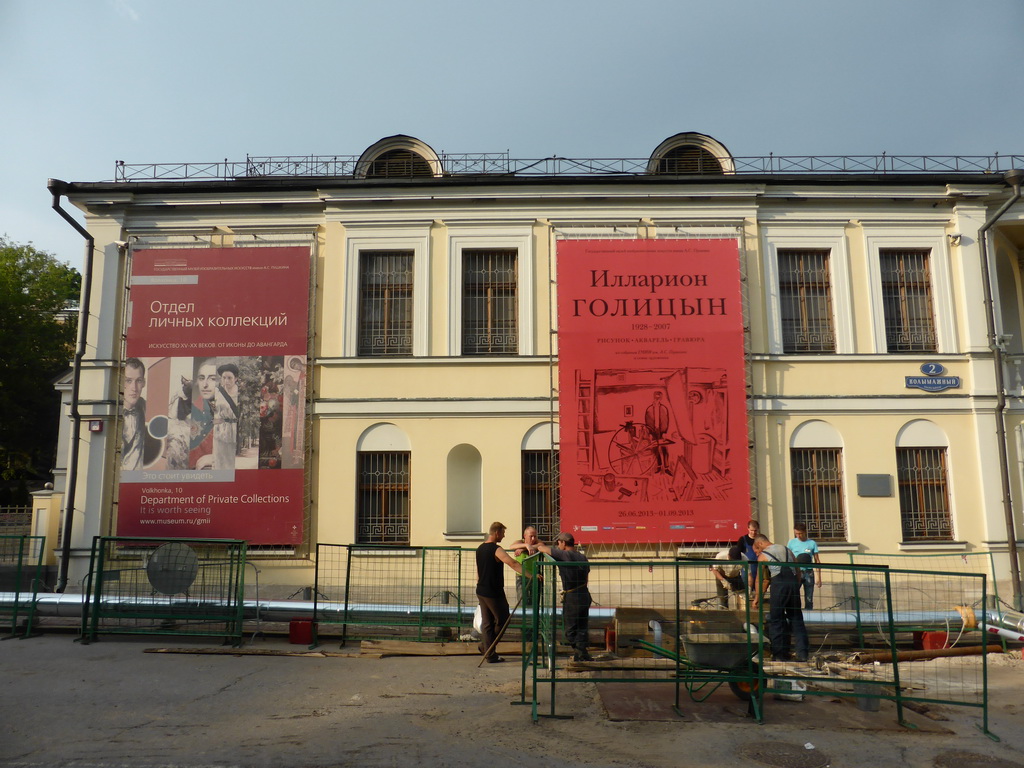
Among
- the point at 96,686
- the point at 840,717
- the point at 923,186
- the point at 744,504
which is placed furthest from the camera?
the point at 923,186

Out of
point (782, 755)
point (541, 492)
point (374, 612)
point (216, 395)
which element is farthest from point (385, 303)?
point (782, 755)

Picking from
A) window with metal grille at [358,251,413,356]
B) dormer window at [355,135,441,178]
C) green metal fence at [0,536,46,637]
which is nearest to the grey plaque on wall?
window with metal grille at [358,251,413,356]

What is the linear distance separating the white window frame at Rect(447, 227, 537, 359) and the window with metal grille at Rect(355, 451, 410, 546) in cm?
260

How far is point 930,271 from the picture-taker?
16.5m

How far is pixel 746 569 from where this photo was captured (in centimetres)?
743

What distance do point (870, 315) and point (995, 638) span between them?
7130 millimetres

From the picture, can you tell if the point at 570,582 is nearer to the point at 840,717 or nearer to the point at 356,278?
the point at 840,717

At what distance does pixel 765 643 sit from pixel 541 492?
7.61m

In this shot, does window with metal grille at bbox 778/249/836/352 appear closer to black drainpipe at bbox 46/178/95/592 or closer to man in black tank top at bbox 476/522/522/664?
man in black tank top at bbox 476/522/522/664

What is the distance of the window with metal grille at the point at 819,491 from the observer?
15.5m

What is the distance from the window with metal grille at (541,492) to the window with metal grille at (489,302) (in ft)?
7.52

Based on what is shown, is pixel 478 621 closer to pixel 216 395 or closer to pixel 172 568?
pixel 172 568

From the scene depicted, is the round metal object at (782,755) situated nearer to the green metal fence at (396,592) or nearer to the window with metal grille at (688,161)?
the green metal fence at (396,592)

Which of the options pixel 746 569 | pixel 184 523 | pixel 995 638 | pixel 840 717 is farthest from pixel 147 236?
pixel 995 638
